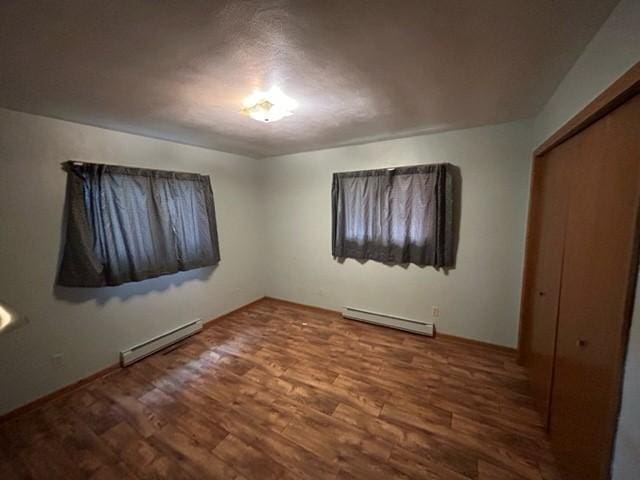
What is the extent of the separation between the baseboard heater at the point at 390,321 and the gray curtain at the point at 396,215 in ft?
2.28

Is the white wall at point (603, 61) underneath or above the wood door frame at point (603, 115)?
above

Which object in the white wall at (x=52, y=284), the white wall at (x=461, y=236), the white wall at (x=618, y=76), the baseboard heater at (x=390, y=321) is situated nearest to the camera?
the white wall at (x=618, y=76)

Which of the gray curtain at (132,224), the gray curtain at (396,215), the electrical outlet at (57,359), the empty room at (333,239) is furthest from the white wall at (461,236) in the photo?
the electrical outlet at (57,359)

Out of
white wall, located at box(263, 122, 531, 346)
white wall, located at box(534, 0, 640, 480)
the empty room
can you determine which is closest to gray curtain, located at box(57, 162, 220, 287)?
the empty room

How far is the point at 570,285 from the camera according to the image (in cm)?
128

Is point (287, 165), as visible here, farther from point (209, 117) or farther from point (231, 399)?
point (231, 399)

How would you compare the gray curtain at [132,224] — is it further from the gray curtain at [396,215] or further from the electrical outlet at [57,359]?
the gray curtain at [396,215]

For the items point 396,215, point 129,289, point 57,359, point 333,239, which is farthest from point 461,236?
point 57,359

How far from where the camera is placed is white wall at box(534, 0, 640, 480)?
74 cm

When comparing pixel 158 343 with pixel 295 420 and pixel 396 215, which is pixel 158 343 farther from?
pixel 396 215

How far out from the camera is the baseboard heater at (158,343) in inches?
90.1

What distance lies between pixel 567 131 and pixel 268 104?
180cm

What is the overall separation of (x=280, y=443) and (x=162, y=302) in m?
1.97

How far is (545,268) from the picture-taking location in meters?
1.71
